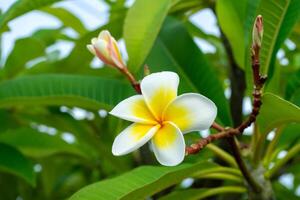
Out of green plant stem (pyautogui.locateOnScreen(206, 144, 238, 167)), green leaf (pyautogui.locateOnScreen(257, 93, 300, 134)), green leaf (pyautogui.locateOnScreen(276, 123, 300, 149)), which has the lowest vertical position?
green leaf (pyautogui.locateOnScreen(276, 123, 300, 149))

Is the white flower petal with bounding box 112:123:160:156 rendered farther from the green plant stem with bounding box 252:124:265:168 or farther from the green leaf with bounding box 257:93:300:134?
the green plant stem with bounding box 252:124:265:168

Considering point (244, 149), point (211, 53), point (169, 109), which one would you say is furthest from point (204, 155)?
point (169, 109)

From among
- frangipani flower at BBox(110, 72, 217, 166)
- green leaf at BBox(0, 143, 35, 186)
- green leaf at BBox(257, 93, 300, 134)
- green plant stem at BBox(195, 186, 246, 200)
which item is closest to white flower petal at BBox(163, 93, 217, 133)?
frangipani flower at BBox(110, 72, 217, 166)

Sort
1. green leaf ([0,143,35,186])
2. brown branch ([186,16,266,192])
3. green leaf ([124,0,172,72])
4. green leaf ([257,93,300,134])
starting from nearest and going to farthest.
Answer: brown branch ([186,16,266,192]) < green leaf ([257,93,300,134]) < green leaf ([124,0,172,72]) < green leaf ([0,143,35,186])

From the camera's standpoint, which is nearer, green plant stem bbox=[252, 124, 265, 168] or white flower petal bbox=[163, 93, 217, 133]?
white flower petal bbox=[163, 93, 217, 133]

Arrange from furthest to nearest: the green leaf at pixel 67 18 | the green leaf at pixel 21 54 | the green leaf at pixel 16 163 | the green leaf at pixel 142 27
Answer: the green leaf at pixel 67 18
the green leaf at pixel 21 54
the green leaf at pixel 16 163
the green leaf at pixel 142 27

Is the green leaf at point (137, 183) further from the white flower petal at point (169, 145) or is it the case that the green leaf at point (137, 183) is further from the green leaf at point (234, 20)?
the green leaf at point (234, 20)

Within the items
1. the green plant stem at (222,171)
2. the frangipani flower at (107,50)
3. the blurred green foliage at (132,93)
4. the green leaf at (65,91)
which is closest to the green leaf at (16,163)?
the blurred green foliage at (132,93)

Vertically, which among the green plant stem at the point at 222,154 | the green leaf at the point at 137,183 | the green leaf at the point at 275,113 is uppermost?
the green leaf at the point at 275,113

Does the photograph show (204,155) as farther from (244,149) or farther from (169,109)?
(169,109)
